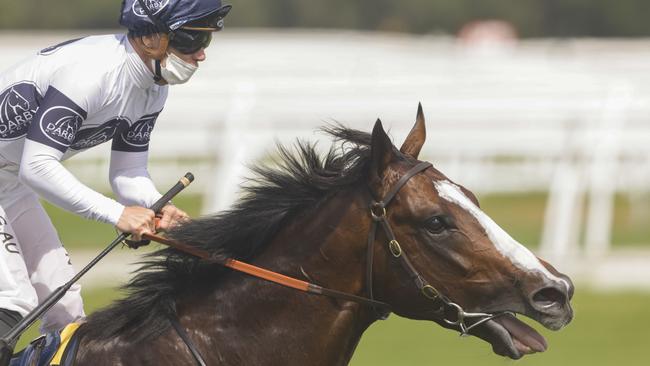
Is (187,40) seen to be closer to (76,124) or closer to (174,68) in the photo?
(174,68)

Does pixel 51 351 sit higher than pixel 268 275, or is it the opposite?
pixel 268 275

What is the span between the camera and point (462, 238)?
402 cm

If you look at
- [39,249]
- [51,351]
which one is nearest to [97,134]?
[39,249]

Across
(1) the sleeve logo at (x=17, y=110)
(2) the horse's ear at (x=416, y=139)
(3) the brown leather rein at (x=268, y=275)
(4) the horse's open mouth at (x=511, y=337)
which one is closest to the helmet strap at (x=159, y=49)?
(1) the sleeve logo at (x=17, y=110)

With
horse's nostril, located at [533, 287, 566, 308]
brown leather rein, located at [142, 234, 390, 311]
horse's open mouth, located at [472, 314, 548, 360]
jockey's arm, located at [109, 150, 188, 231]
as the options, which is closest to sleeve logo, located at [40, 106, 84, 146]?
brown leather rein, located at [142, 234, 390, 311]

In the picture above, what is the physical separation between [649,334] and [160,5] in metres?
5.32

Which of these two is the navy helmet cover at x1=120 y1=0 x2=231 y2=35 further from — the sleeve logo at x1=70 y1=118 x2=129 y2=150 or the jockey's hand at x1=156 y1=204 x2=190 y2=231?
the jockey's hand at x1=156 y1=204 x2=190 y2=231

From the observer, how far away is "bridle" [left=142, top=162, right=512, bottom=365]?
159 inches

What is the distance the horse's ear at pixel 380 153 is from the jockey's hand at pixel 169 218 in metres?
0.71

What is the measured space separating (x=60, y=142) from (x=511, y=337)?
5.10ft

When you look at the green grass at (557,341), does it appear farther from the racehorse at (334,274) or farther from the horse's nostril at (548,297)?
the horse's nostril at (548,297)

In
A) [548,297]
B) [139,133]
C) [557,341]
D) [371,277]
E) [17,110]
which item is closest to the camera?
[548,297]

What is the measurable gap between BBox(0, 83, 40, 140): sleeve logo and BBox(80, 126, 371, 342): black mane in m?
0.63

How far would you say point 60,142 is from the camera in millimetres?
4188
